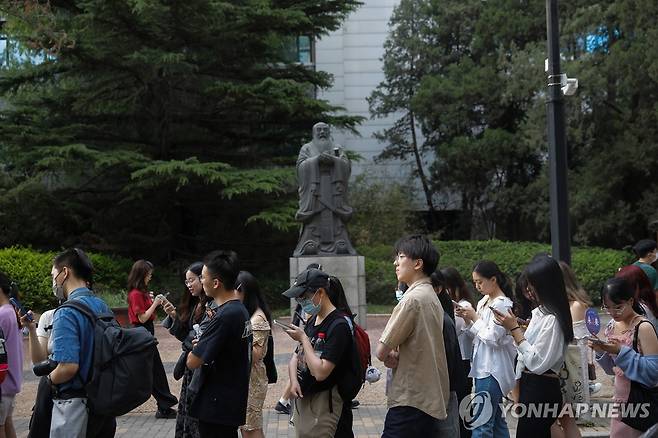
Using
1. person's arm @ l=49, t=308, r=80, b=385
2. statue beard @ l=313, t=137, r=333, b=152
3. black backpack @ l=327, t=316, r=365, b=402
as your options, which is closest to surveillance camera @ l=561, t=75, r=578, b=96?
black backpack @ l=327, t=316, r=365, b=402

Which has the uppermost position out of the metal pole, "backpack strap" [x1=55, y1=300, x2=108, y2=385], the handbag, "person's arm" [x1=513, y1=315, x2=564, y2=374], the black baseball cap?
the metal pole

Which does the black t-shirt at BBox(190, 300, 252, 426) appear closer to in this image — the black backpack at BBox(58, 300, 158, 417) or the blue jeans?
the black backpack at BBox(58, 300, 158, 417)

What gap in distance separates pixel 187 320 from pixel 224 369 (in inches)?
75.1

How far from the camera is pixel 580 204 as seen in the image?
80.2 ft

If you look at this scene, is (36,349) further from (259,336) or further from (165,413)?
(165,413)

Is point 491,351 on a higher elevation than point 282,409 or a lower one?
higher

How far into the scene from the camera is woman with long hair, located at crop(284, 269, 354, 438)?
14.4ft

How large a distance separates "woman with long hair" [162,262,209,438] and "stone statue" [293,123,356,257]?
8.23 meters

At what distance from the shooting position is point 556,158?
30.1 ft

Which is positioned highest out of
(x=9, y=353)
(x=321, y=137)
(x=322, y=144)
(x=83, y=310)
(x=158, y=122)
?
(x=158, y=122)

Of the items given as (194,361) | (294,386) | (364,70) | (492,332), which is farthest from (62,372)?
(364,70)

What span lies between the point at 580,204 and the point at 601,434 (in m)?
18.2

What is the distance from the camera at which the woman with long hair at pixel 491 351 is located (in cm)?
581

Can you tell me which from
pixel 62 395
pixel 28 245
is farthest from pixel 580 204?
pixel 62 395
